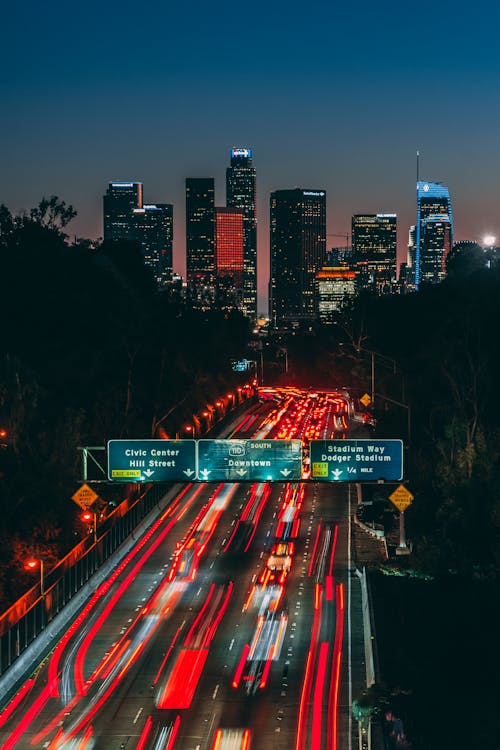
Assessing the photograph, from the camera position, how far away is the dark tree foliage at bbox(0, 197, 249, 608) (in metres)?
47.5

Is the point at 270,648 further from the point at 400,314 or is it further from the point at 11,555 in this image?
the point at 400,314

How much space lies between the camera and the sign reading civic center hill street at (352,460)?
3538 centimetres

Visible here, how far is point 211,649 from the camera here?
35.1 m

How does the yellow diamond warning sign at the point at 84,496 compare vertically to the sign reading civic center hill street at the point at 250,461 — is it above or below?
below

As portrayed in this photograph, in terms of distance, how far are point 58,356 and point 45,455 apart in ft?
86.3

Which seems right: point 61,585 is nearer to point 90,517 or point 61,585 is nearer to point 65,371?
point 90,517

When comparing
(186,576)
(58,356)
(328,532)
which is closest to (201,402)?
(58,356)

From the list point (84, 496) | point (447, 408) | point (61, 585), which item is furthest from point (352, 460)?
point (447, 408)

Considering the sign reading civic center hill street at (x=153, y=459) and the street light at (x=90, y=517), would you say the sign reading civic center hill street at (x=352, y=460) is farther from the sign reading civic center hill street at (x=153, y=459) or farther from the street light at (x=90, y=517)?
the street light at (x=90, y=517)

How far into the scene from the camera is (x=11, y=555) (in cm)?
4269

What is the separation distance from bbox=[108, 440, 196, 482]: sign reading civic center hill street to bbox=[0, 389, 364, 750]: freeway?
6022mm

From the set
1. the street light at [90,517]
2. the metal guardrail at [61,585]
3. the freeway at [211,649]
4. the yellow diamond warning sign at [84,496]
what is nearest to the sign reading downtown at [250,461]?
the yellow diamond warning sign at [84,496]

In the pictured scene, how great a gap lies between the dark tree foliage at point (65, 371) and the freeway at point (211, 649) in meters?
5.01

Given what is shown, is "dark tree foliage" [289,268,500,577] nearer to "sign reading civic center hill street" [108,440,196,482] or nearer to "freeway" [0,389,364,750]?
"freeway" [0,389,364,750]
